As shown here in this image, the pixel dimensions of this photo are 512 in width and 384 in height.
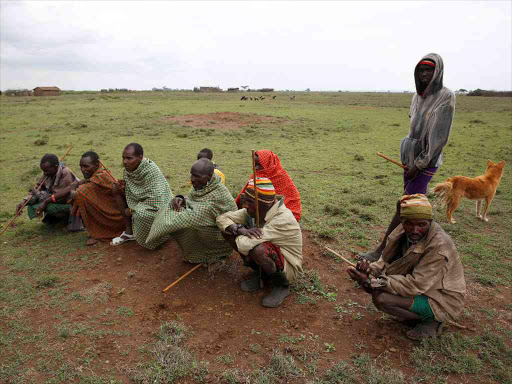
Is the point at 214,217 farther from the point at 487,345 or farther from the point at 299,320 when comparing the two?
the point at 487,345

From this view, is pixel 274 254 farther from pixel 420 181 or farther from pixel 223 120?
pixel 223 120

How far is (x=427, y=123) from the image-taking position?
12.0 feet

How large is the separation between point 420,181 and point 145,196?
348 cm

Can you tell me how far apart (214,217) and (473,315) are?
2.90 metres

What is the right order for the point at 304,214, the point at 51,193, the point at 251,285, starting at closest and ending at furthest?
the point at 251,285 → the point at 51,193 → the point at 304,214

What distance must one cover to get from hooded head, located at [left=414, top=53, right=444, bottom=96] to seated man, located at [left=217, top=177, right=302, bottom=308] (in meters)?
2.00

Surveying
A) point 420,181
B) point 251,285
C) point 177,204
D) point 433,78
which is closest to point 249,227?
point 251,285

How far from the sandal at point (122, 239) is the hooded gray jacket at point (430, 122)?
12.8ft

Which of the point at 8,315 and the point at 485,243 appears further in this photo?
the point at 485,243

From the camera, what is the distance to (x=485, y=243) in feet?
16.6

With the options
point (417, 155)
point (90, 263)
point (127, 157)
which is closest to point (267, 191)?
point (417, 155)

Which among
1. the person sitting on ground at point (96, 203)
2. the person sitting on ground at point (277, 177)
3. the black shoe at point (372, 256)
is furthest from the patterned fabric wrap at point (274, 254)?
the person sitting on ground at point (96, 203)

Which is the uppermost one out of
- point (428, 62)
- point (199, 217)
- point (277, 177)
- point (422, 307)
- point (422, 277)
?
point (428, 62)

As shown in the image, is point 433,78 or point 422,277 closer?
point 422,277
